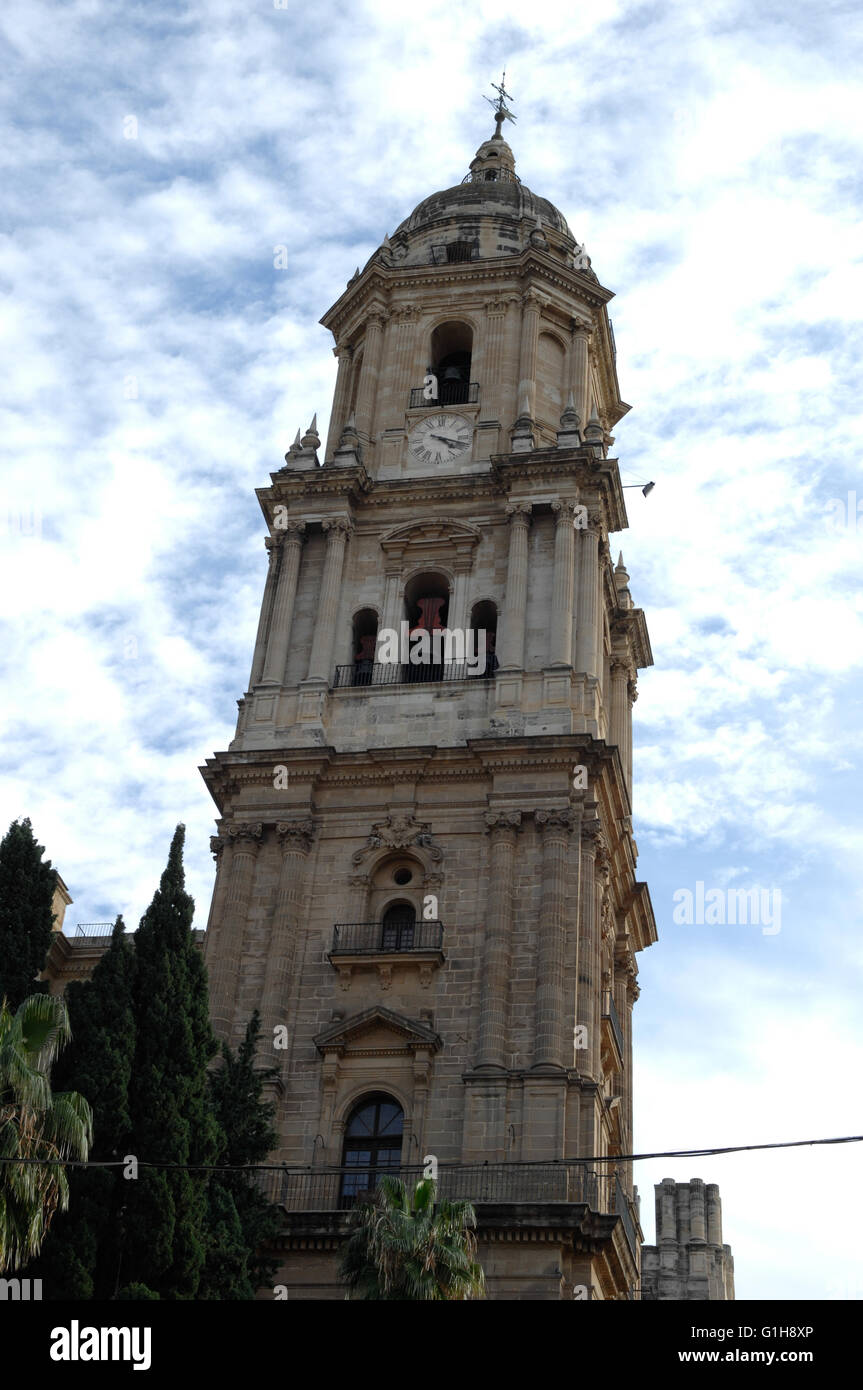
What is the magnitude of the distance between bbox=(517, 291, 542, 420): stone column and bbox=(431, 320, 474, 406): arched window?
167cm

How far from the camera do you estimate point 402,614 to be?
4550cm

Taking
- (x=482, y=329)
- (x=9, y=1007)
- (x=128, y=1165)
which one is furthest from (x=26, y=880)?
(x=482, y=329)

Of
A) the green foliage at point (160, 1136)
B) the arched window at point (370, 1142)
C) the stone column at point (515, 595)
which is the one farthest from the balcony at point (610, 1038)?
the green foliage at point (160, 1136)

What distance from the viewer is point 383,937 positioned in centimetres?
3991

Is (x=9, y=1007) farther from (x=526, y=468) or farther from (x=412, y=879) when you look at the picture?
(x=526, y=468)

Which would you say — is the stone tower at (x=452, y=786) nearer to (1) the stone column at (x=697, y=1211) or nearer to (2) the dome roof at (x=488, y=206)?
(2) the dome roof at (x=488, y=206)

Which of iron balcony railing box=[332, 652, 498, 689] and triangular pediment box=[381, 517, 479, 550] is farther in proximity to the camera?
triangular pediment box=[381, 517, 479, 550]

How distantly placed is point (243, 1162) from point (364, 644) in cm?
1627

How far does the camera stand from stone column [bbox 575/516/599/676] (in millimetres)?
43519

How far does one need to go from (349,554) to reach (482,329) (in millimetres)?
8603

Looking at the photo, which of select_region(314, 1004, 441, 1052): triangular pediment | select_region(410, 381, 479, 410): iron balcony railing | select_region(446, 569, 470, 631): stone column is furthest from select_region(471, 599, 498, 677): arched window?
select_region(314, 1004, 441, 1052): triangular pediment

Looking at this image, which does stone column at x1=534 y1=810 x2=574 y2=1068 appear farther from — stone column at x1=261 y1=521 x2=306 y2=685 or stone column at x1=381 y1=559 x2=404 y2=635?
stone column at x1=261 y1=521 x2=306 y2=685
